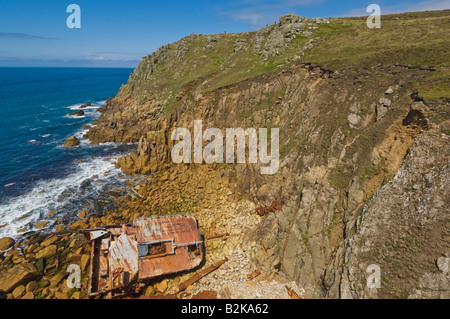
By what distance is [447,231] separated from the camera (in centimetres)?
1255

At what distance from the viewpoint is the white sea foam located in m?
26.5

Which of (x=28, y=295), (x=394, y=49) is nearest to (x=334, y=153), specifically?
(x=394, y=49)

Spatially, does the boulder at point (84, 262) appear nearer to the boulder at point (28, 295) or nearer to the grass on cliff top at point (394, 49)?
the boulder at point (28, 295)

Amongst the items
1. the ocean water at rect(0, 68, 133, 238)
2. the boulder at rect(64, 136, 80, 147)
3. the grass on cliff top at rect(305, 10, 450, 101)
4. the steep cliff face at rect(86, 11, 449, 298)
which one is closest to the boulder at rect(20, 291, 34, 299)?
the ocean water at rect(0, 68, 133, 238)

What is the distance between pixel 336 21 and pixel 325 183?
37.0m

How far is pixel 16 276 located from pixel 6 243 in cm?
662

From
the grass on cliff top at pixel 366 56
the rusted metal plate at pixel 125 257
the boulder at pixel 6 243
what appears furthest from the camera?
the boulder at pixel 6 243

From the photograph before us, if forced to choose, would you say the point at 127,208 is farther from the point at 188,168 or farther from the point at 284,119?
the point at 284,119

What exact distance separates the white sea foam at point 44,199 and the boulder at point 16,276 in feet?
22.3

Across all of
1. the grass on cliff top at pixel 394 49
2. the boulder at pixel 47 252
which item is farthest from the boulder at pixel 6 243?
the grass on cliff top at pixel 394 49

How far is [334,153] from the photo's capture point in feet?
65.7

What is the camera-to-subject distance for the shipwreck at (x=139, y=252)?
1762cm

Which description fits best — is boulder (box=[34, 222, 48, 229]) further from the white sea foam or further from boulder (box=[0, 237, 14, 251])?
boulder (box=[0, 237, 14, 251])

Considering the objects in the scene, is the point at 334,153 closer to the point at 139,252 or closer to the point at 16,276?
the point at 139,252
